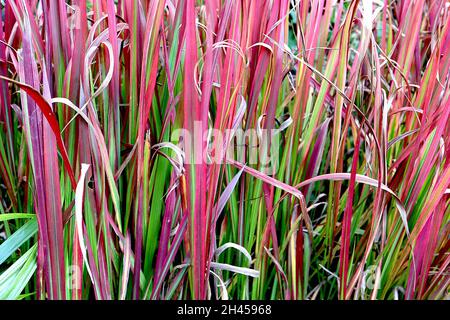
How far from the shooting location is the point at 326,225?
1.74 feet

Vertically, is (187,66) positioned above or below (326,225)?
above

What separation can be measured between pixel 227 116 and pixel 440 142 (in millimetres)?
254

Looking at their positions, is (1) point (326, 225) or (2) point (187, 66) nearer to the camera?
(2) point (187, 66)

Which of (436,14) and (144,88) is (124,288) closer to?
(144,88)

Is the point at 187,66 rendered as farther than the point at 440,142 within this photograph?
Answer: No

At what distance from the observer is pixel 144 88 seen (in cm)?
42

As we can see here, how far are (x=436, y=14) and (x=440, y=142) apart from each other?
200mm

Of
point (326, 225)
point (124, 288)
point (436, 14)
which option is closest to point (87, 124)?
point (124, 288)
